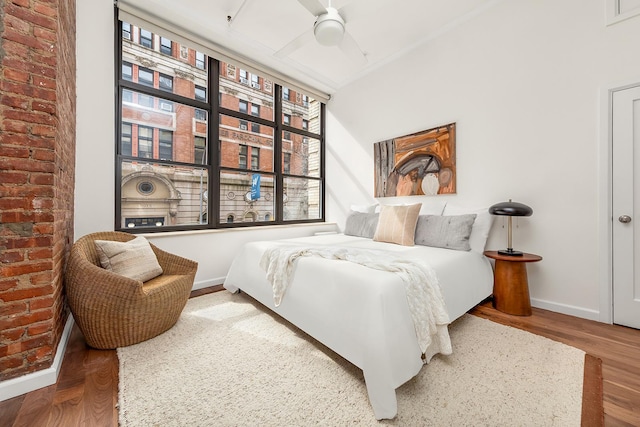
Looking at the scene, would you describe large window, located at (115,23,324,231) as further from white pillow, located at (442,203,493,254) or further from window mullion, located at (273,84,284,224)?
white pillow, located at (442,203,493,254)

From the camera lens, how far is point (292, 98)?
432 cm

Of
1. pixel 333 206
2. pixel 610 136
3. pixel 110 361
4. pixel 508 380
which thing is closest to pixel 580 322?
pixel 508 380

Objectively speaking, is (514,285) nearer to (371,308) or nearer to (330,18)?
(371,308)

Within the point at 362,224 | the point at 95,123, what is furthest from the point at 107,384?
the point at 362,224

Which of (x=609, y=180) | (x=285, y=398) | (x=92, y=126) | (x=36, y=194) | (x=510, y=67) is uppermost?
Result: (x=510, y=67)

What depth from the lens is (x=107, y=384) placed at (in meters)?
1.33

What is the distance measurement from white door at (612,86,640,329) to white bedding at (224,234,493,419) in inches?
41.5

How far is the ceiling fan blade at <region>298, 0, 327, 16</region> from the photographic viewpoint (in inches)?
76.9

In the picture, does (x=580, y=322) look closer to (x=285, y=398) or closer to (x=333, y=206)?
(x=285, y=398)

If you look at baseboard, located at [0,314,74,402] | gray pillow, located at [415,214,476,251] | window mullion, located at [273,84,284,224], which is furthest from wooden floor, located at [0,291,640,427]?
window mullion, located at [273,84,284,224]

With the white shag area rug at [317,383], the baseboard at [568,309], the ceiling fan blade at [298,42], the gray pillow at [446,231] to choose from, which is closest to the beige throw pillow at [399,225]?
the gray pillow at [446,231]

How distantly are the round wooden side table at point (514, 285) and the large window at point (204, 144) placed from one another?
114 inches

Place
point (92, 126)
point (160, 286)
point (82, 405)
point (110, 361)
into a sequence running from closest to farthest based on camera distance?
point (82, 405) < point (110, 361) < point (160, 286) < point (92, 126)

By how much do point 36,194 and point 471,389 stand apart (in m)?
2.52
